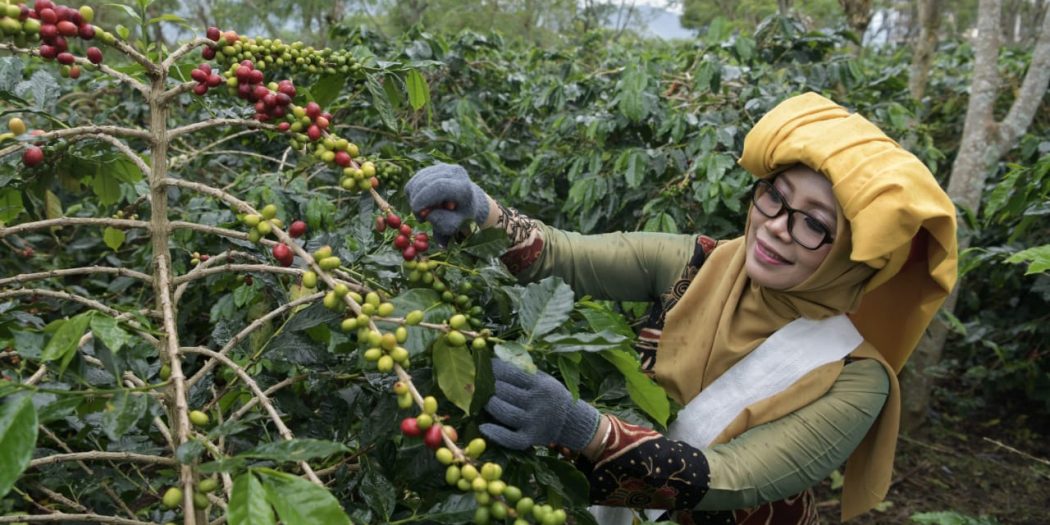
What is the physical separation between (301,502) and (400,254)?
0.55m

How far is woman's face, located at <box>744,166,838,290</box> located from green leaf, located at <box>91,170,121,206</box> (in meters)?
1.31

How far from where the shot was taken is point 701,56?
137 inches

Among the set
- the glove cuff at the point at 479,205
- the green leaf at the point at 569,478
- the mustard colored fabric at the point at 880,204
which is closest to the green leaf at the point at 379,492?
the green leaf at the point at 569,478

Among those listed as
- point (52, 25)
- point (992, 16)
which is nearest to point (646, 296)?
point (52, 25)

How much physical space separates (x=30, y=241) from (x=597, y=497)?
8.80 feet

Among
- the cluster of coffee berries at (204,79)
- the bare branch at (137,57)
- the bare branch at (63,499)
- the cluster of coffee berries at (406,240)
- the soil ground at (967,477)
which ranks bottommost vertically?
the soil ground at (967,477)

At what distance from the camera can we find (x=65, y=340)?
84cm

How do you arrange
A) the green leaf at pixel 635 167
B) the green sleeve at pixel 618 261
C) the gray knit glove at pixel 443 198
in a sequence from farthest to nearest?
the green leaf at pixel 635 167, the green sleeve at pixel 618 261, the gray knit glove at pixel 443 198

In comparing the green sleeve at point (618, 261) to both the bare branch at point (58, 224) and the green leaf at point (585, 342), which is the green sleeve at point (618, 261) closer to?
the green leaf at point (585, 342)

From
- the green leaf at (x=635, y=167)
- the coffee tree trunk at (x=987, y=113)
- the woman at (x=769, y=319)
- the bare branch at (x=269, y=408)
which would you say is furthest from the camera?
the coffee tree trunk at (x=987, y=113)

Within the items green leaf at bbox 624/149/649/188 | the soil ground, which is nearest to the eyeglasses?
green leaf at bbox 624/149/649/188

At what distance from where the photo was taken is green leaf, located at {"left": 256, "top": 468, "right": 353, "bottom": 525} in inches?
29.5

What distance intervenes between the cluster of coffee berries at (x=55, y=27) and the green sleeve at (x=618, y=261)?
38.3 inches

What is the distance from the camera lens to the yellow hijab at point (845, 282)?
130 centimetres
